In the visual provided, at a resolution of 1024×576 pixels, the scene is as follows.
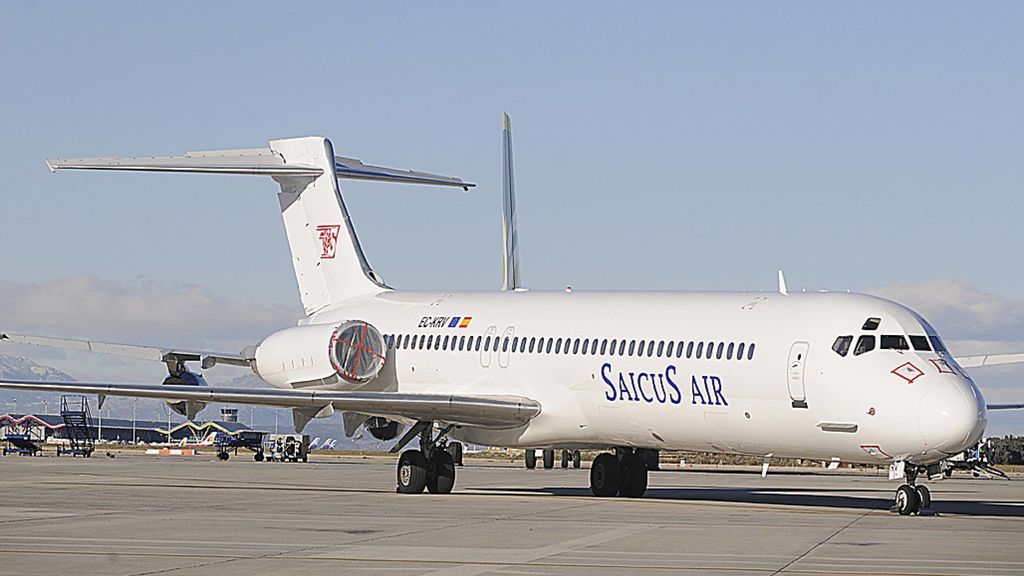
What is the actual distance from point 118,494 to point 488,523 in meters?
9.40

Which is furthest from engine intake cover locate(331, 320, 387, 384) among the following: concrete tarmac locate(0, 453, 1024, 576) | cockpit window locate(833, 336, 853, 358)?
cockpit window locate(833, 336, 853, 358)

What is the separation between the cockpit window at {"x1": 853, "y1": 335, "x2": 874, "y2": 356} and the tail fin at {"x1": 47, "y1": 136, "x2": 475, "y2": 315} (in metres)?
14.0

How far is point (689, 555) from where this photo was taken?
54.9 feet

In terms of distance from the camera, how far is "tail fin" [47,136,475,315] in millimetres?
36156

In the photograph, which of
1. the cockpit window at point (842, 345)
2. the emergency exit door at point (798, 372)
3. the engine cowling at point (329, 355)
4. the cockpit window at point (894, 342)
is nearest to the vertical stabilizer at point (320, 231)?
the engine cowling at point (329, 355)

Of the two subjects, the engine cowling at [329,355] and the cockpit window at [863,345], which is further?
the engine cowling at [329,355]

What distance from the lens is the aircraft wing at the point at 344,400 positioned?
28.4 meters

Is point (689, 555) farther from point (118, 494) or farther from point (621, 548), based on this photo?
point (118, 494)

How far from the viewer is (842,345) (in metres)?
24.7

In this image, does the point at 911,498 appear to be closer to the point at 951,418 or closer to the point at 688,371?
the point at 951,418

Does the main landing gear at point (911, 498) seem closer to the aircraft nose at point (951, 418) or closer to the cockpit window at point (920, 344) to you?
the aircraft nose at point (951, 418)

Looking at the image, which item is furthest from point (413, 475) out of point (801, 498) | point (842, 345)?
point (842, 345)

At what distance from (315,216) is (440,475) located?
9.06 metres

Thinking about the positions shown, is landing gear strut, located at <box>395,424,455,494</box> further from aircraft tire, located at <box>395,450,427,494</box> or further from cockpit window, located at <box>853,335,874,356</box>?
cockpit window, located at <box>853,335,874,356</box>
